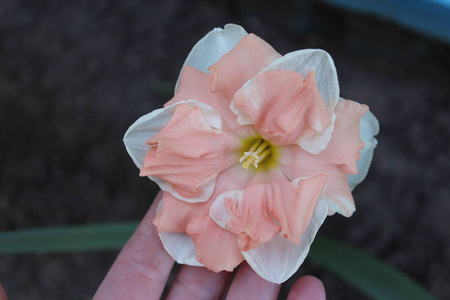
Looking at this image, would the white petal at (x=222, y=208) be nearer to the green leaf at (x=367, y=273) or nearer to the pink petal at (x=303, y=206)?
the pink petal at (x=303, y=206)

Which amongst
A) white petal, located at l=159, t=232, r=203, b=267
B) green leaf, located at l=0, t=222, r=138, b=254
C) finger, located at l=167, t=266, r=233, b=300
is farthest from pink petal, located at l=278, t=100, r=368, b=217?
green leaf, located at l=0, t=222, r=138, b=254

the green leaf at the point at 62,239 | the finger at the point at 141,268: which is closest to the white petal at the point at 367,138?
the finger at the point at 141,268

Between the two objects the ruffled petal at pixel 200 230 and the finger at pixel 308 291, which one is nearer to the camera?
the ruffled petal at pixel 200 230

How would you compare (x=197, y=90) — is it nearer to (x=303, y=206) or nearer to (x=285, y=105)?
(x=285, y=105)

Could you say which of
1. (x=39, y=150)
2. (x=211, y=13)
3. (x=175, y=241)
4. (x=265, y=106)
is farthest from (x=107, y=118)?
(x=265, y=106)

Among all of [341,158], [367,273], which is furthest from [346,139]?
[367,273]

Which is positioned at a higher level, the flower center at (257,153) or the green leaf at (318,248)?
the flower center at (257,153)
